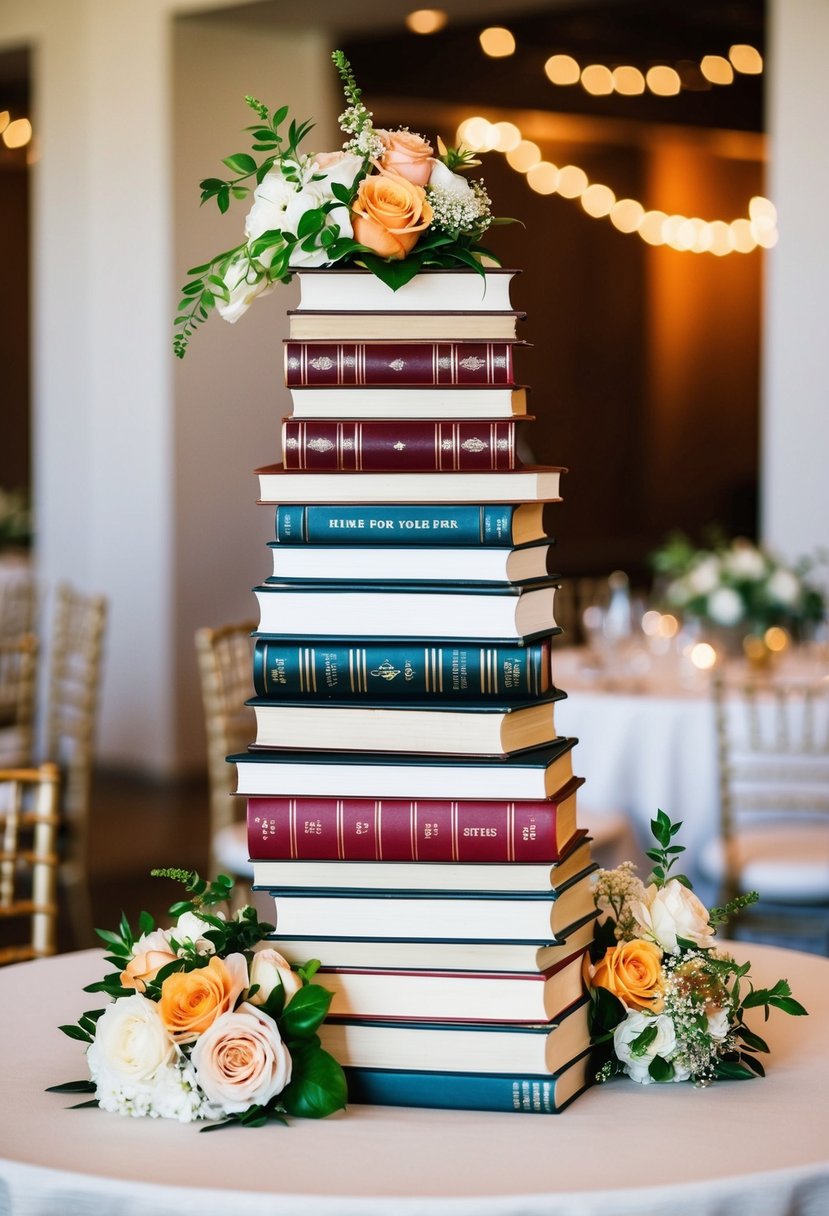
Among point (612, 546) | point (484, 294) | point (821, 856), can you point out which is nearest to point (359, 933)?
point (484, 294)

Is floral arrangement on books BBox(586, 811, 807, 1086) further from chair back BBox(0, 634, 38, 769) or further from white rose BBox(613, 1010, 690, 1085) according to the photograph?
chair back BBox(0, 634, 38, 769)

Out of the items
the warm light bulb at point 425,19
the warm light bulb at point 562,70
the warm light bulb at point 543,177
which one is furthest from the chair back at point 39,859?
the warm light bulb at point 543,177

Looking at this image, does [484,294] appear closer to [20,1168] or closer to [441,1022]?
[441,1022]

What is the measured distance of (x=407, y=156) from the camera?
150 centimetres

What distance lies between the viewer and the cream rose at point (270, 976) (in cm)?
144

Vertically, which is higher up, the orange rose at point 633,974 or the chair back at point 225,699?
the chair back at point 225,699

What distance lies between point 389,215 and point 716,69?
33.2 ft

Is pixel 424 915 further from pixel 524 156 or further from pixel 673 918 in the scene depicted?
pixel 524 156

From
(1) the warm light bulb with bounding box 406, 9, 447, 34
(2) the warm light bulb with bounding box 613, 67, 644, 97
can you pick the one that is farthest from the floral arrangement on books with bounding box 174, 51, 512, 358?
(2) the warm light bulb with bounding box 613, 67, 644, 97

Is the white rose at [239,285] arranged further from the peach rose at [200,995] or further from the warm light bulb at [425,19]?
the warm light bulb at [425,19]

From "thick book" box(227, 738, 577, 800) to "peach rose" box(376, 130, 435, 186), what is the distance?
1.71 feet

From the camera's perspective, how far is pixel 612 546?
1320 centimetres

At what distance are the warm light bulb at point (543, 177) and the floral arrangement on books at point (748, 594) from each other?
7731 mm

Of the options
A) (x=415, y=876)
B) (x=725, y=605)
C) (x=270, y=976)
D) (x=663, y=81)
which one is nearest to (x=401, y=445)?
(x=415, y=876)
